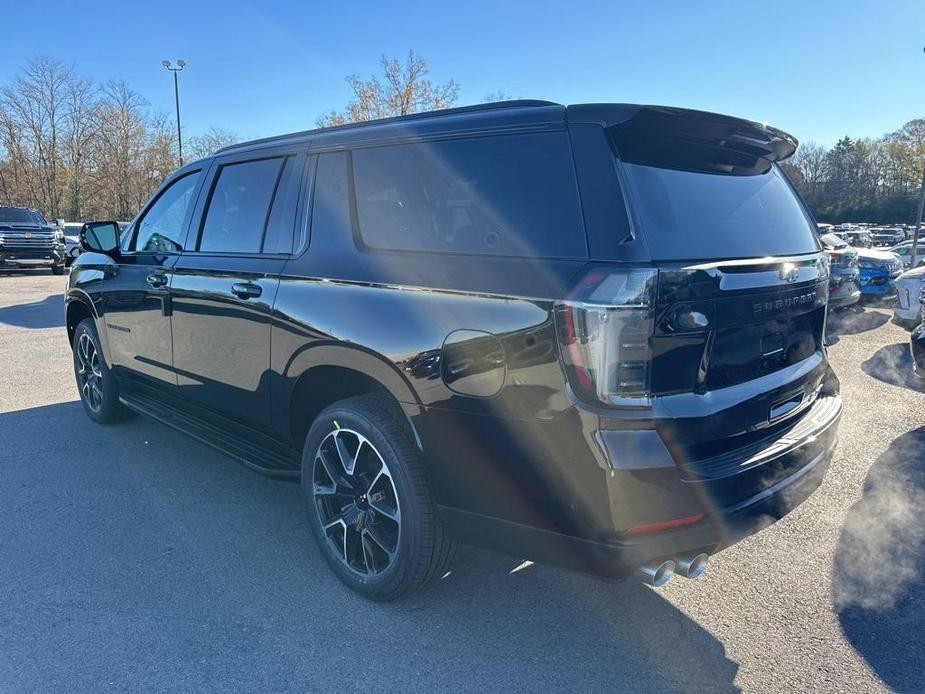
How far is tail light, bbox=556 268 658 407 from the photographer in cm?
193

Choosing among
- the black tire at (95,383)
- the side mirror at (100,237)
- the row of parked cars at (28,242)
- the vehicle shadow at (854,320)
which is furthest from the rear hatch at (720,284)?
the row of parked cars at (28,242)

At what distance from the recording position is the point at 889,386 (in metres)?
6.36

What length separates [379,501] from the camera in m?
2.68

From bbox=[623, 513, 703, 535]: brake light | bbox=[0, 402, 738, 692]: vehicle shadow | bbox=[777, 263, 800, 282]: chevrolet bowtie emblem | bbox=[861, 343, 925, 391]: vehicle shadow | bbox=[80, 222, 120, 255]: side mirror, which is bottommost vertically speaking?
bbox=[0, 402, 738, 692]: vehicle shadow

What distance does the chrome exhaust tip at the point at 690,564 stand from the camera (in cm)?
214

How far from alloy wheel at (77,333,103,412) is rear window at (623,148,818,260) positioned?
4432 millimetres

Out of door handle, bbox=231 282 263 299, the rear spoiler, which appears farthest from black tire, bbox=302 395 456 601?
the rear spoiler

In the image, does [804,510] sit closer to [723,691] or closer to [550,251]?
[723,691]

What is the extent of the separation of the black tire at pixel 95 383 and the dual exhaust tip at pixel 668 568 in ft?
13.9

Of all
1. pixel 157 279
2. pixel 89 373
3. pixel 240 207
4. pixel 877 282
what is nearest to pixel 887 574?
pixel 240 207

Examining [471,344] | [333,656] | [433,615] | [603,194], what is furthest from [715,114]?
[333,656]

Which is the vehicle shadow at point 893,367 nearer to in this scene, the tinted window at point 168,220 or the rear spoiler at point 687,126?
the rear spoiler at point 687,126

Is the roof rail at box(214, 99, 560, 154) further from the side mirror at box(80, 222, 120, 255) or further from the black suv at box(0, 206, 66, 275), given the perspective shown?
the black suv at box(0, 206, 66, 275)

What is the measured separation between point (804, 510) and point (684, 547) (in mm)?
2033
